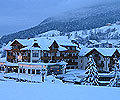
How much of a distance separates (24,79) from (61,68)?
9743mm

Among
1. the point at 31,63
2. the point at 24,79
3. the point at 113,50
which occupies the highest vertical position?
the point at 113,50

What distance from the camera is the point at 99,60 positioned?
152ft

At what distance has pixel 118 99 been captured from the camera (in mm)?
9820

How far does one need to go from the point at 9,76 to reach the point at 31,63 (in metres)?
5.21

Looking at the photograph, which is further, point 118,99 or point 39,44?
point 39,44

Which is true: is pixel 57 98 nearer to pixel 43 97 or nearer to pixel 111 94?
pixel 43 97

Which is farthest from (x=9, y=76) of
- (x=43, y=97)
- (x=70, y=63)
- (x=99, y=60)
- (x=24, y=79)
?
(x=43, y=97)

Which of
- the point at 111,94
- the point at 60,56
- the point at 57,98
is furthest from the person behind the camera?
the point at 60,56

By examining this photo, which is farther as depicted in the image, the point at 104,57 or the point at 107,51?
the point at 107,51

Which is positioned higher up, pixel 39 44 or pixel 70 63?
pixel 39 44

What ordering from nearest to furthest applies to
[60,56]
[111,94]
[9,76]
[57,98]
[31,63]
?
[57,98]
[111,94]
[9,76]
[31,63]
[60,56]

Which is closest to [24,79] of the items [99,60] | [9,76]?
[9,76]

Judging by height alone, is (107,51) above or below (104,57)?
above

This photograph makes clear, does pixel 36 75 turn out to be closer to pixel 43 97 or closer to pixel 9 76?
pixel 9 76
